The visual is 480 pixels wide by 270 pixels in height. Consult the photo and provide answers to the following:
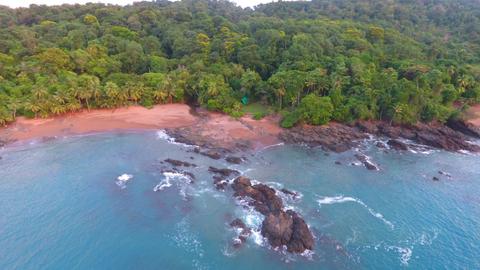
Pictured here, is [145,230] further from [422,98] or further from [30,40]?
[30,40]

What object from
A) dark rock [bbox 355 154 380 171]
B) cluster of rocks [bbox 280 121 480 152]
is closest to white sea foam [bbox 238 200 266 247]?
dark rock [bbox 355 154 380 171]

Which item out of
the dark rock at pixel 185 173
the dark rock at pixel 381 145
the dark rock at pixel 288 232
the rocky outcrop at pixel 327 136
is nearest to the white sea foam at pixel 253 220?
the dark rock at pixel 288 232

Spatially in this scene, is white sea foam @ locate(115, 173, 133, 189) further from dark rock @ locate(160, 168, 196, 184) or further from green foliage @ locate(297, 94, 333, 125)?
green foliage @ locate(297, 94, 333, 125)

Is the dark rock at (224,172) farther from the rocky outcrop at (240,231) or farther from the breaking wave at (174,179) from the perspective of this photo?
the rocky outcrop at (240,231)

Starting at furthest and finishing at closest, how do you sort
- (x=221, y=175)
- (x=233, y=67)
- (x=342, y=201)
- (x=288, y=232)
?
(x=233, y=67) → (x=221, y=175) → (x=342, y=201) → (x=288, y=232)

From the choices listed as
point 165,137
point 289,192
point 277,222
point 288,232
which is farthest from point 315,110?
point 288,232

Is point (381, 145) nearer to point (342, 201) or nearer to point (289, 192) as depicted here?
point (342, 201)
